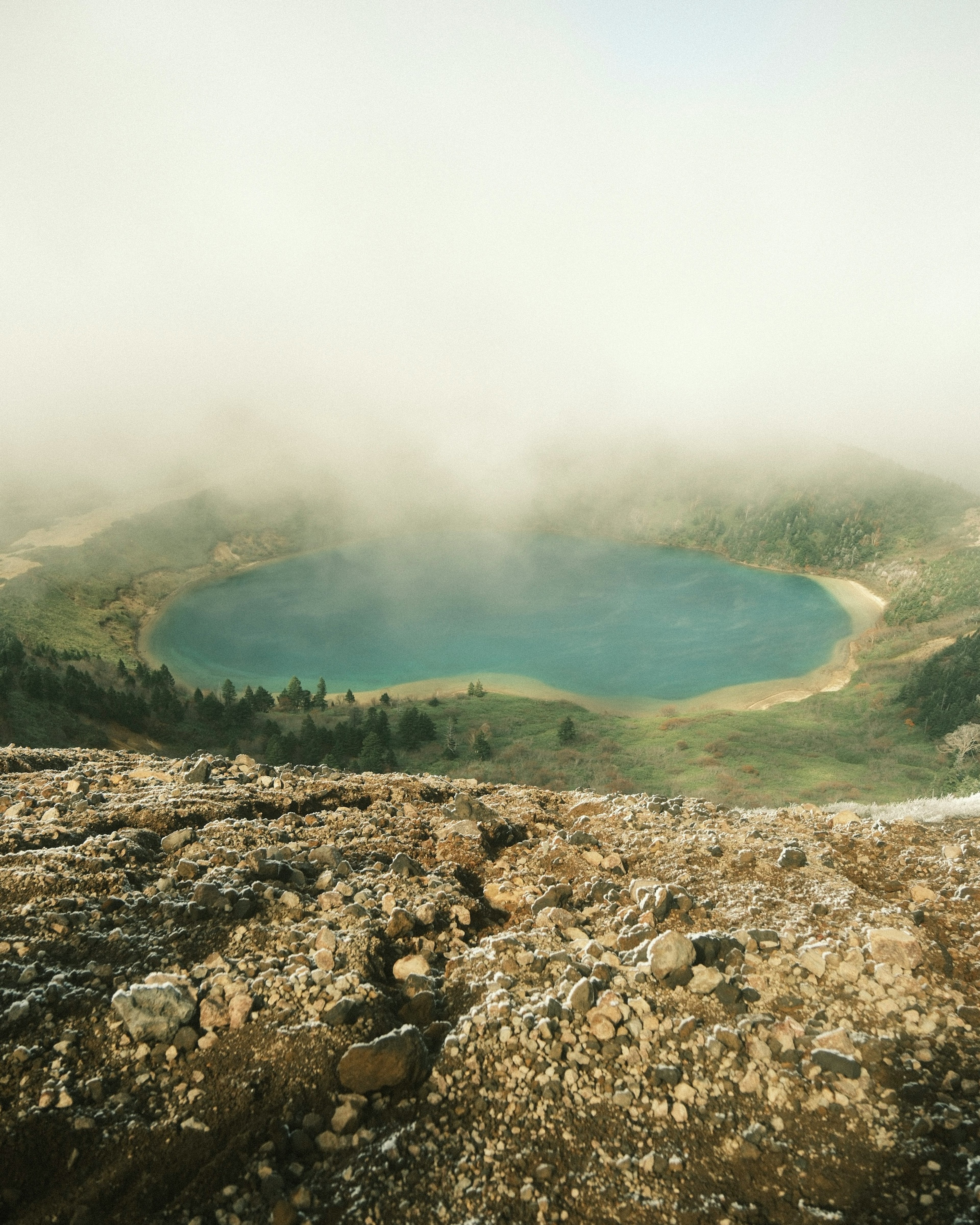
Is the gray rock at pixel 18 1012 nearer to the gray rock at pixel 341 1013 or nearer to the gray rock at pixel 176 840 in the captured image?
the gray rock at pixel 341 1013

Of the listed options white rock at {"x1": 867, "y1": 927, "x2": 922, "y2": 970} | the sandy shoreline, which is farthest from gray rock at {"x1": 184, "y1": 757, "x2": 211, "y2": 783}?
the sandy shoreline

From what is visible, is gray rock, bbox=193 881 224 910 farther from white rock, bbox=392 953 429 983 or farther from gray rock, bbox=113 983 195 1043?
white rock, bbox=392 953 429 983

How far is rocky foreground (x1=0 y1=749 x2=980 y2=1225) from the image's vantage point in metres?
4.25

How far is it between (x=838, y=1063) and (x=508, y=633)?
15563 cm

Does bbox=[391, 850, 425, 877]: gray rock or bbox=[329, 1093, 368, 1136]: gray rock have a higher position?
bbox=[329, 1093, 368, 1136]: gray rock

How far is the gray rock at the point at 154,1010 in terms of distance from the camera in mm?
5160

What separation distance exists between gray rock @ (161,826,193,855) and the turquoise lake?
116923 mm

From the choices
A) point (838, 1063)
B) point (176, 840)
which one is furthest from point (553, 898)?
point (176, 840)

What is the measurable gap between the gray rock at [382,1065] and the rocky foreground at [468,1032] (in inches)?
0.9

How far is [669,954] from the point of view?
643cm

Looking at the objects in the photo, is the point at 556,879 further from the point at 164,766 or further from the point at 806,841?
the point at 164,766

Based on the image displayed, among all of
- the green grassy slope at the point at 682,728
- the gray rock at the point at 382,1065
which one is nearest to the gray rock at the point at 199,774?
the gray rock at the point at 382,1065

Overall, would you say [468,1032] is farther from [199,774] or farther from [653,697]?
[653,697]

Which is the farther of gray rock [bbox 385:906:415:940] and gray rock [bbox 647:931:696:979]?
gray rock [bbox 385:906:415:940]
